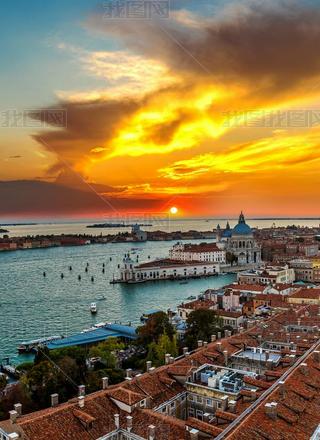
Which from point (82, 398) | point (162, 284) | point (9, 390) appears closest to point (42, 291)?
point (162, 284)

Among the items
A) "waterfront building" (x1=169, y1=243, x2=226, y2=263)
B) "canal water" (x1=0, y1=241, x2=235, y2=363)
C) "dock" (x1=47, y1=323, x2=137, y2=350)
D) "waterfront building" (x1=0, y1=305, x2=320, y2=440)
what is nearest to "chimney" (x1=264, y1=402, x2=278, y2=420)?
"waterfront building" (x1=0, y1=305, x2=320, y2=440)

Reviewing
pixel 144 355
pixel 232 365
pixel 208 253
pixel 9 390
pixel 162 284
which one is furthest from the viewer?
pixel 208 253

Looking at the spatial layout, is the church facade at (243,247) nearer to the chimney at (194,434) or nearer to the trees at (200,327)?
the trees at (200,327)

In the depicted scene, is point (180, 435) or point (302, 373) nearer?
point (180, 435)

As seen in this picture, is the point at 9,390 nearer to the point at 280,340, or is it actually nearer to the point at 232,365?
the point at 232,365

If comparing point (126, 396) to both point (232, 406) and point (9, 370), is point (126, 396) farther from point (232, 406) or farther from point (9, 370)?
point (9, 370)

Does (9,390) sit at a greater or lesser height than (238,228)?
lesser
